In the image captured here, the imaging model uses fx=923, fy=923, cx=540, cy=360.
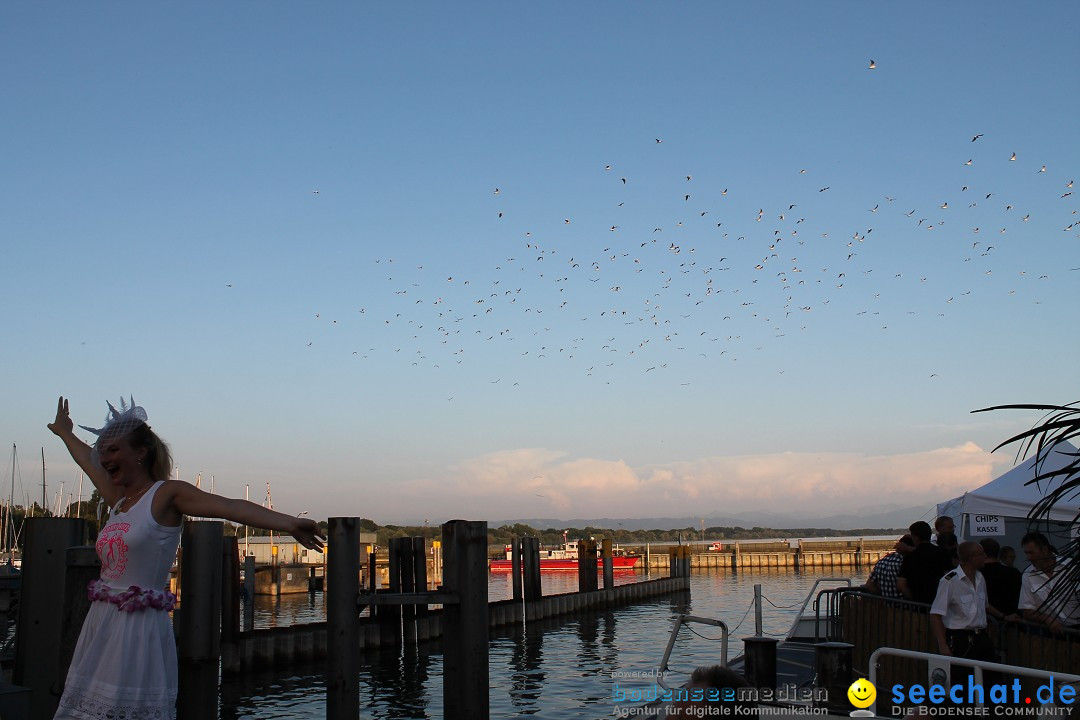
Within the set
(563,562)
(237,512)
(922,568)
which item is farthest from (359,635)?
(563,562)

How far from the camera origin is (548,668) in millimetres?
24688

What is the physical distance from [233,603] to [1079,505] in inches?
663

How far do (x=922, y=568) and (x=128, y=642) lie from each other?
9516mm

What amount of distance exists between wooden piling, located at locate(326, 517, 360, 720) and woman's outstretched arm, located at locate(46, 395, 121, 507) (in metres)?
6.88

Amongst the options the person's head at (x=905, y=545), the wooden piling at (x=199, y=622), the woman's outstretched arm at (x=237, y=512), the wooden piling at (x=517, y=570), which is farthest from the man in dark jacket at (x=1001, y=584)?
the wooden piling at (x=517, y=570)

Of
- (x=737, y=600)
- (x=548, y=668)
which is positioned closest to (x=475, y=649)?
(x=548, y=668)

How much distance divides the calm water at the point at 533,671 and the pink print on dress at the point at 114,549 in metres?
15.3

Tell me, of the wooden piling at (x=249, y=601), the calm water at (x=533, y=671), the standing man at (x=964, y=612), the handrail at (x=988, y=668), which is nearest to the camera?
the handrail at (x=988, y=668)

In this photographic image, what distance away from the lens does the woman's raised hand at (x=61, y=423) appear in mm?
5141

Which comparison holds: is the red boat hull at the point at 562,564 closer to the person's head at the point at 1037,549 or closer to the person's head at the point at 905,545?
the person's head at the point at 905,545

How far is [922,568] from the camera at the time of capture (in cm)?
1096

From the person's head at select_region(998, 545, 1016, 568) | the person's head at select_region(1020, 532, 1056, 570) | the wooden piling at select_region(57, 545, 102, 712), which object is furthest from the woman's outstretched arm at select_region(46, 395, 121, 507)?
the person's head at select_region(998, 545, 1016, 568)

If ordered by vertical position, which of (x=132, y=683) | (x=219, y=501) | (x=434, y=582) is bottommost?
(x=434, y=582)

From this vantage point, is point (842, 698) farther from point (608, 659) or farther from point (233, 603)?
point (608, 659)
